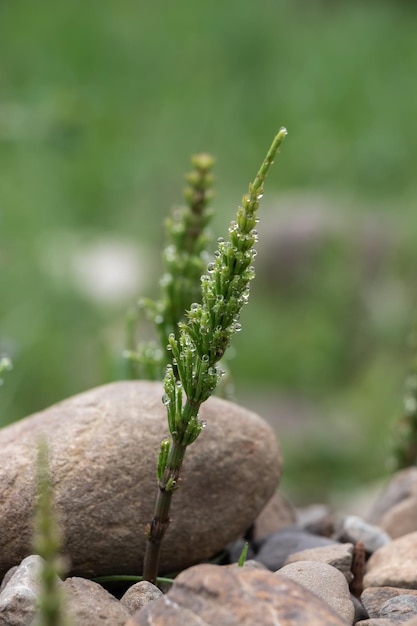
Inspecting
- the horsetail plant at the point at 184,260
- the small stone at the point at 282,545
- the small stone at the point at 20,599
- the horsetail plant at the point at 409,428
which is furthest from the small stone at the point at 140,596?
the horsetail plant at the point at 409,428

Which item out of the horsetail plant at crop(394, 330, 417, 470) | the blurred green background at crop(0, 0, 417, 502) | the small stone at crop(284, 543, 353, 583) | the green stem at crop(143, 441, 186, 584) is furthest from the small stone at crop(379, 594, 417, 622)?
the blurred green background at crop(0, 0, 417, 502)

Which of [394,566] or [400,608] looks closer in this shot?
[400,608]

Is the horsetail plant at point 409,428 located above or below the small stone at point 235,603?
above

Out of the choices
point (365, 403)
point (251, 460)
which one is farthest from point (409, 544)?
point (365, 403)

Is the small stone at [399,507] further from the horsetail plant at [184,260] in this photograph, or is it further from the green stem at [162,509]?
the green stem at [162,509]

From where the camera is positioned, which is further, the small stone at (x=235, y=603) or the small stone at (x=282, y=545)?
the small stone at (x=282, y=545)

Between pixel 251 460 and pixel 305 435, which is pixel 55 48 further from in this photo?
pixel 251 460

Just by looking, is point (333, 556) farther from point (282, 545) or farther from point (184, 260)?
point (184, 260)

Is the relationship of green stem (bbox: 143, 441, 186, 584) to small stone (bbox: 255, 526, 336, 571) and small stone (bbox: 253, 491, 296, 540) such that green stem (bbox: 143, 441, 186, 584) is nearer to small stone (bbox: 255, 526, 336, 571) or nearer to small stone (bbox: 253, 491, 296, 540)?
small stone (bbox: 255, 526, 336, 571)

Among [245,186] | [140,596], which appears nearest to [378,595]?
[140,596]
